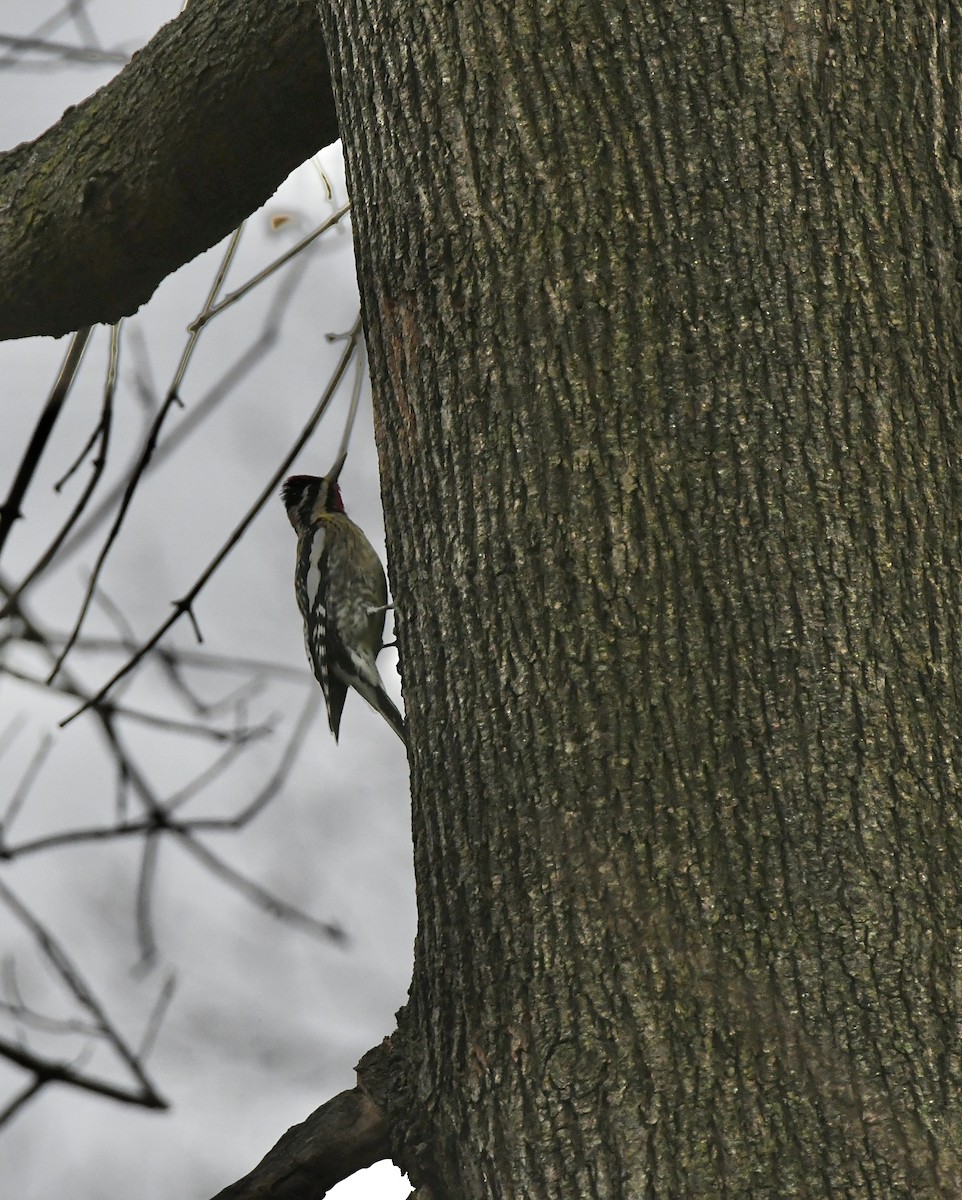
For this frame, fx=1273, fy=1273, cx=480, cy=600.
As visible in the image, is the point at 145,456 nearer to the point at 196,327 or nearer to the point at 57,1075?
the point at 196,327

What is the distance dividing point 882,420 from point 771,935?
58 cm

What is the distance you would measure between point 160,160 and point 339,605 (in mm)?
2400

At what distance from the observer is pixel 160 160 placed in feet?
7.42

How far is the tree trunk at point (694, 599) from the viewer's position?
4.36 feet

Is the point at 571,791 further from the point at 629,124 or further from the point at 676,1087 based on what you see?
the point at 629,124

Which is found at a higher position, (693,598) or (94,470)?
(94,470)

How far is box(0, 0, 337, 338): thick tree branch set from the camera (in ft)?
7.10

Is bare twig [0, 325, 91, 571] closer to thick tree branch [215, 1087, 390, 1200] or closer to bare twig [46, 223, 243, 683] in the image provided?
bare twig [46, 223, 243, 683]

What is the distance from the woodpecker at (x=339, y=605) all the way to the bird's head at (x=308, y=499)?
0.02 m

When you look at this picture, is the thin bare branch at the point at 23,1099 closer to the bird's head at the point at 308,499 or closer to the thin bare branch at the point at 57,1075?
the thin bare branch at the point at 57,1075

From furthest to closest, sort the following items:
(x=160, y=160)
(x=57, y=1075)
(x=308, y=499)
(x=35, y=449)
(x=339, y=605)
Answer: (x=308, y=499), (x=339, y=605), (x=35, y=449), (x=160, y=160), (x=57, y=1075)

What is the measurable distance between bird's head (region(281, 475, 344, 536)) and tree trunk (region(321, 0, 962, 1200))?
10.8ft

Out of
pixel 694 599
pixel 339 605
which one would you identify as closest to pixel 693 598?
pixel 694 599

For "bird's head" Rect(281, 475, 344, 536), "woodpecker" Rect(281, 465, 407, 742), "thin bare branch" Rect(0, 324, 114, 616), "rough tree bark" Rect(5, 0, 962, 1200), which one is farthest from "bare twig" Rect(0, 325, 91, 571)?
"bird's head" Rect(281, 475, 344, 536)
